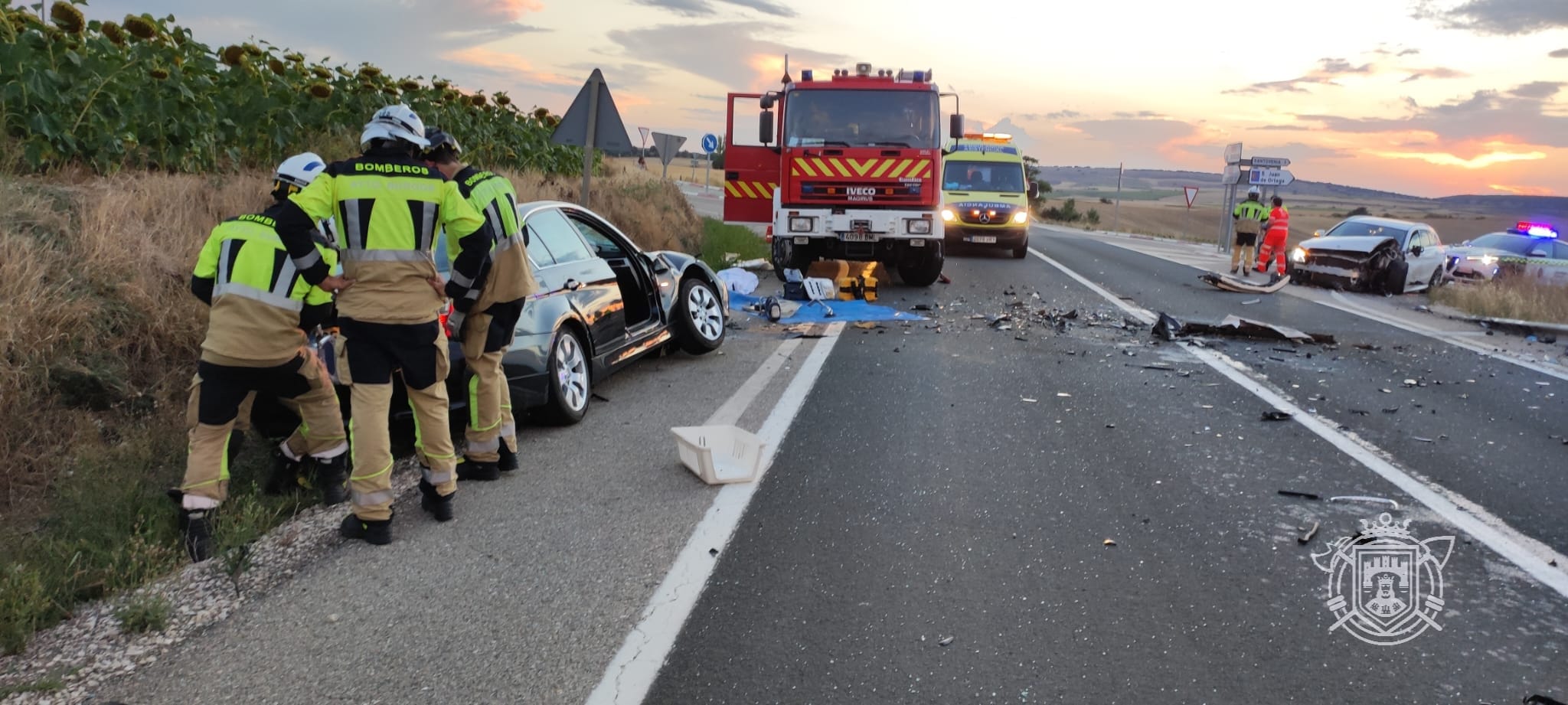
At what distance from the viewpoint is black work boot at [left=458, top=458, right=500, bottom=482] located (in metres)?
5.57

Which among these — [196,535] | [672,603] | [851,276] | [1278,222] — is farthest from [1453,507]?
[1278,222]

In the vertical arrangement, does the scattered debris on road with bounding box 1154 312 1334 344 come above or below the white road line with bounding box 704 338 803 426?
above

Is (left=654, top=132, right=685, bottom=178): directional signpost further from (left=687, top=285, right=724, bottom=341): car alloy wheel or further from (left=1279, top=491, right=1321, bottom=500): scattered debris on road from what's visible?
(left=1279, top=491, right=1321, bottom=500): scattered debris on road

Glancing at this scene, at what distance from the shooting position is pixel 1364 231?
19531 mm

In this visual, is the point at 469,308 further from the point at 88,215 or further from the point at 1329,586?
the point at 1329,586

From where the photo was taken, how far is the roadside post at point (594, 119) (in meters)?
10.6

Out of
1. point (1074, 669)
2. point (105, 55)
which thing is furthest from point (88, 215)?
point (1074, 669)

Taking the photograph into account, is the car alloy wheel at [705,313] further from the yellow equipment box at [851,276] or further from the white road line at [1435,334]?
the white road line at [1435,334]

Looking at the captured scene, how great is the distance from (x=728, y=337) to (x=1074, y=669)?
23.6 feet

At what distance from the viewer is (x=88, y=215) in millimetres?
7059

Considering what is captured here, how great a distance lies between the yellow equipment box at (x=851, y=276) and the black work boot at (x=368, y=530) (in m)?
9.25

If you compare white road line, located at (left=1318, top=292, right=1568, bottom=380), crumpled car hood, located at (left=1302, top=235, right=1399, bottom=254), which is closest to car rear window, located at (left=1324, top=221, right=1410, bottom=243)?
crumpled car hood, located at (left=1302, top=235, right=1399, bottom=254)

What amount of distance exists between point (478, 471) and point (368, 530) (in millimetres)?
986

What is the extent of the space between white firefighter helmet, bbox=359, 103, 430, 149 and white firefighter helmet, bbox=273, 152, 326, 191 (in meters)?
0.30
